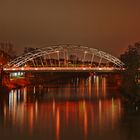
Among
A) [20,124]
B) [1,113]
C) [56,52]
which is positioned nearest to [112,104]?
[1,113]

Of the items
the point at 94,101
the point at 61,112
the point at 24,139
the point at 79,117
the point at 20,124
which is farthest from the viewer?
the point at 94,101

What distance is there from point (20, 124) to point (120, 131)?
5490 millimetres

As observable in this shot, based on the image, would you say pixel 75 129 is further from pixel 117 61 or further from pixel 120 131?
pixel 117 61

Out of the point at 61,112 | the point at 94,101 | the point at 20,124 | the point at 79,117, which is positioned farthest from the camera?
the point at 94,101

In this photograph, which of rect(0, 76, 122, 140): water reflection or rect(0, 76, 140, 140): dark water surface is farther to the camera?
rect(0, 76, 122, 140): water reflection

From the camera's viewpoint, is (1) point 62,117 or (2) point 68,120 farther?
(1) point 62,117

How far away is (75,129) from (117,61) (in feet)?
94.9

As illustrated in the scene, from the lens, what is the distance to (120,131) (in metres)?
24.5

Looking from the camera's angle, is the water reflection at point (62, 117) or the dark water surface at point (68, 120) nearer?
the dark water surface at point (68, 120)

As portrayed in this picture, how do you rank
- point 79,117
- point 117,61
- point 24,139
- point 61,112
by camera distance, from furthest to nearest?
point 117,61
point 61,112
point 79,117
point 24,139

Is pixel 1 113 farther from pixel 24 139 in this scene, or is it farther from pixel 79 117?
pixel 24 139

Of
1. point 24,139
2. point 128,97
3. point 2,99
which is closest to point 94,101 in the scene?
point 128,97

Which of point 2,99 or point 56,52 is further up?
point 56,52

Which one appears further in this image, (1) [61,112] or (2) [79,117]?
(1) [61,112]
